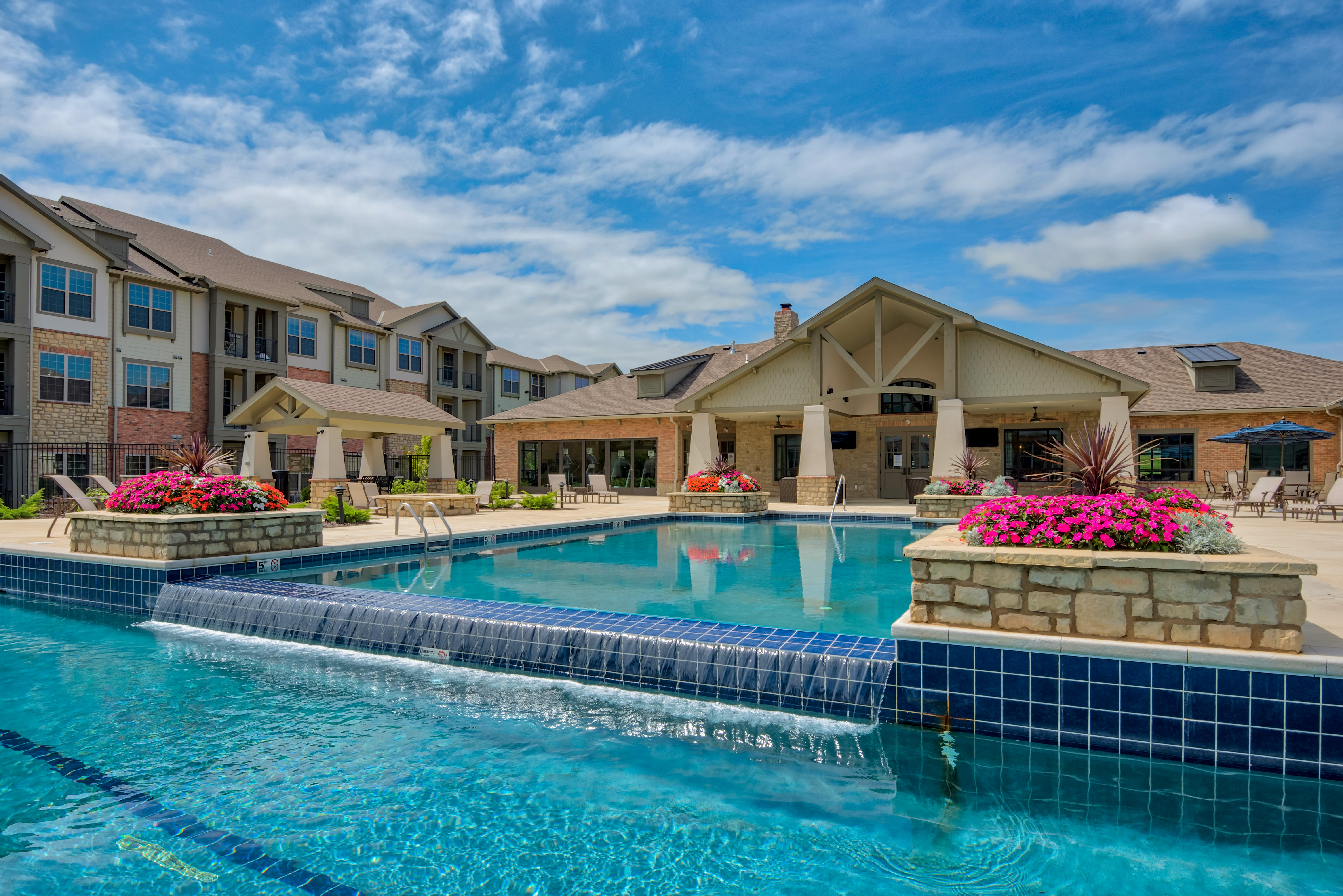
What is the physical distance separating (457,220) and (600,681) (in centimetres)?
2001

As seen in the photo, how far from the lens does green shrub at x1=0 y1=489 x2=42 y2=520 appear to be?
15695 mm

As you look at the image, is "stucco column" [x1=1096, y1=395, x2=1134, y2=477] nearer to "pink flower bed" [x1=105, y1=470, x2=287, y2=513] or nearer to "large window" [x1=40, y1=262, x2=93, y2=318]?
"pink flower bed" [x1=105, y1=470, x2=287, y2=513]

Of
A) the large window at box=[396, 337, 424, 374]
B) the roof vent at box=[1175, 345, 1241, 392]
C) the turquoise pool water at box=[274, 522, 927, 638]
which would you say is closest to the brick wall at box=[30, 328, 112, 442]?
the large window at box=[396, 337, 424, 374]

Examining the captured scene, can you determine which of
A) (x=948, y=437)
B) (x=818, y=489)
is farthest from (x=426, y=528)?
(x=948, y=437)

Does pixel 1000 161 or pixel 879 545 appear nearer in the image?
pixel 879 545

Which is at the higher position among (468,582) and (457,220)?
(457,220)

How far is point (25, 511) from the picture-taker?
16000mm

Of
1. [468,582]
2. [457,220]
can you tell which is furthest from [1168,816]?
[457,220]

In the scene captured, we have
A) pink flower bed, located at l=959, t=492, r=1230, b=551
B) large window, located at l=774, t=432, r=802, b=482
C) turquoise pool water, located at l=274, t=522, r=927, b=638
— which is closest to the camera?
pink flower bed, located at l=959, t=492, r=1230, b=551

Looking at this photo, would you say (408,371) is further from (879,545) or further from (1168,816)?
(1168,816)

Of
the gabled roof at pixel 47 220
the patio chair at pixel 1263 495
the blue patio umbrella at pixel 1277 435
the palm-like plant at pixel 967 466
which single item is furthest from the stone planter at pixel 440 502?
the blue patio umbrella at pixel 1277 435

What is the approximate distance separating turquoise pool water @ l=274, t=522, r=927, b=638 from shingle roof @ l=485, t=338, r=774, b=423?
12.6 m

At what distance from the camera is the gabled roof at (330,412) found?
17.0 meters

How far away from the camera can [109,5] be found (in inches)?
453
